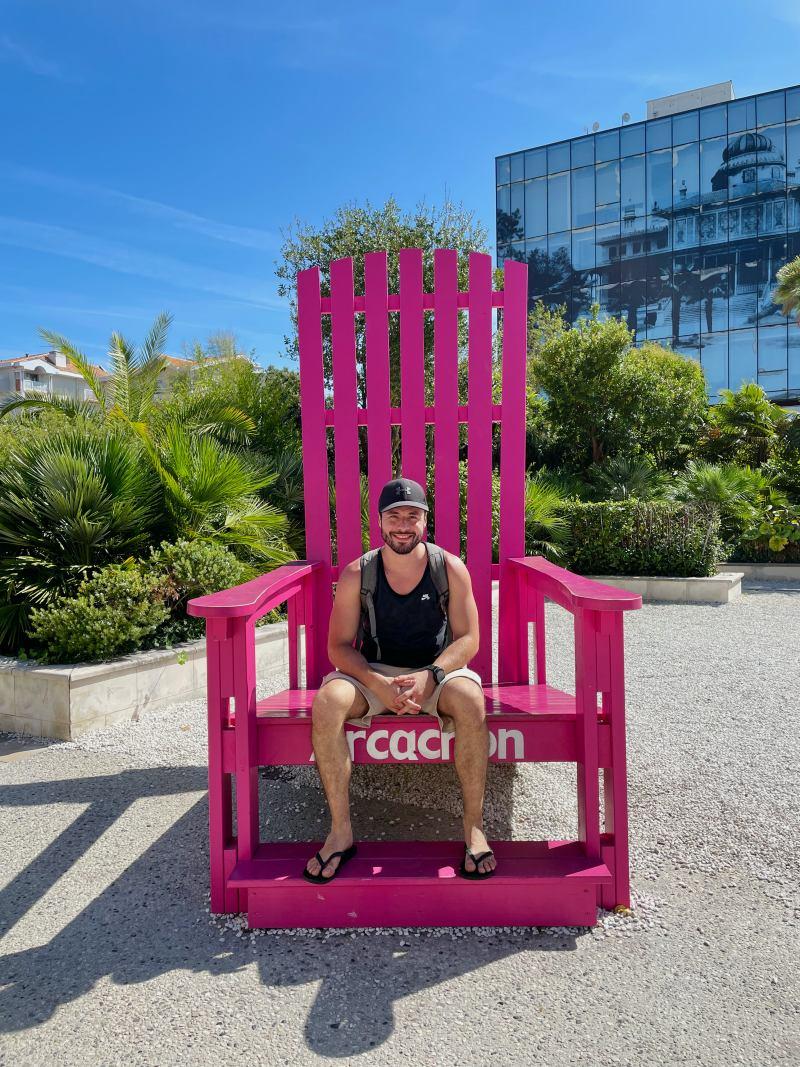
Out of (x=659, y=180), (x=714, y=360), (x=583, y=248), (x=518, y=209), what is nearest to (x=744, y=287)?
Result: (x=714, y=360)

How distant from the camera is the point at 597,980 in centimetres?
188

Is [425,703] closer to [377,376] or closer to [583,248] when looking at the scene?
[377,376]

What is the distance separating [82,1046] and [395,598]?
1.54 metres

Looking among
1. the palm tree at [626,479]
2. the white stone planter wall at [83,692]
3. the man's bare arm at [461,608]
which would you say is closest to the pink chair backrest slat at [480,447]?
the man's bare arm at [461,608]

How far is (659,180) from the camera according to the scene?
32656 millimetres

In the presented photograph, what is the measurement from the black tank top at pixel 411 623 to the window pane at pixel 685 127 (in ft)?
120

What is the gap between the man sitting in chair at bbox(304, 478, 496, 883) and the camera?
7.34 feet

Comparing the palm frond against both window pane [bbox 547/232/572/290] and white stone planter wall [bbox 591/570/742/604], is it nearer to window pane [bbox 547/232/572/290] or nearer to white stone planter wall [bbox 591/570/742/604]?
white stone planter wall [bbox 591/570/742/604]

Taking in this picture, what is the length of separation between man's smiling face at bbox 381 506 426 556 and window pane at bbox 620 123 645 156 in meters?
36.6

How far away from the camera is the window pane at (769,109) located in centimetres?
2975

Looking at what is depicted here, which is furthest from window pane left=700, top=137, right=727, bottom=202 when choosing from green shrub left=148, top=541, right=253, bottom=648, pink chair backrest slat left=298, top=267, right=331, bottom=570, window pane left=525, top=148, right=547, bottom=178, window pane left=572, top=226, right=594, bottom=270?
pink chair backrest slat left=298, top=267, right=331, bottom=570

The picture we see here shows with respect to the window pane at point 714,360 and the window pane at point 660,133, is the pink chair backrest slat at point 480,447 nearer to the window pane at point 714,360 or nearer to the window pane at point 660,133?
the window pane at point 714,360

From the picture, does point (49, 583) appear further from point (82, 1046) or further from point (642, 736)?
point (642, 736)

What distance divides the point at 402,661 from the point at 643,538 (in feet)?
25.2
